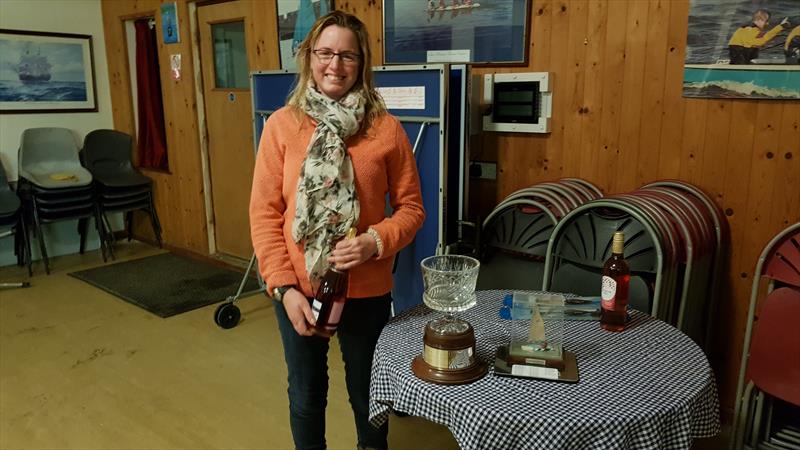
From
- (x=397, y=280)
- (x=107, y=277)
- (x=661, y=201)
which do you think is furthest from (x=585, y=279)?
(x=107, y=277)

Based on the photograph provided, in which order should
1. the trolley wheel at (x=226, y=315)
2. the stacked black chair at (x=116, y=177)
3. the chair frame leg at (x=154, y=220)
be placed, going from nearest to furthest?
the trolley wheel at (x=226, y=315) → the stacked black chair at (x=116, y=177) → the chair frame leg at (x=154, y=220)

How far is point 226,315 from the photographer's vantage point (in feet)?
11.0

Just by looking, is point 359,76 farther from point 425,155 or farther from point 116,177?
point 116,177

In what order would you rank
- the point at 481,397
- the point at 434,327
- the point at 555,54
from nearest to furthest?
the point at 481,397 → the point at 434,327 → the point at 555,54

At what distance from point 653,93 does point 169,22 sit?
3568mm

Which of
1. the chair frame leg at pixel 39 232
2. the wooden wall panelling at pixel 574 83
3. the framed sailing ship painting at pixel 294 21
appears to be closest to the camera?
the wooden wall panelling at pixel 574 83

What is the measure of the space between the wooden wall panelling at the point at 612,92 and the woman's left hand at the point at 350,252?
4.58 ft

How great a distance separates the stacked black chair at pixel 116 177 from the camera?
4805 millimetres

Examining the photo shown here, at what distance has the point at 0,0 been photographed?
456 cm

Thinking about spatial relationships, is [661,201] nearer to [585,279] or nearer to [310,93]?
[585,279]

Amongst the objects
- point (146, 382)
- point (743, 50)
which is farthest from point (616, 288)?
point (146, 382)

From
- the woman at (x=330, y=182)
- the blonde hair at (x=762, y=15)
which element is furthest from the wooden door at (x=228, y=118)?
the blonde hair at (x=762, y=15)

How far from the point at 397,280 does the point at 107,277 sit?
2562 mm

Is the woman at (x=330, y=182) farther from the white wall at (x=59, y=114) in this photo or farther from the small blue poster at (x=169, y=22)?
the white wall at (x=59, y=114)
